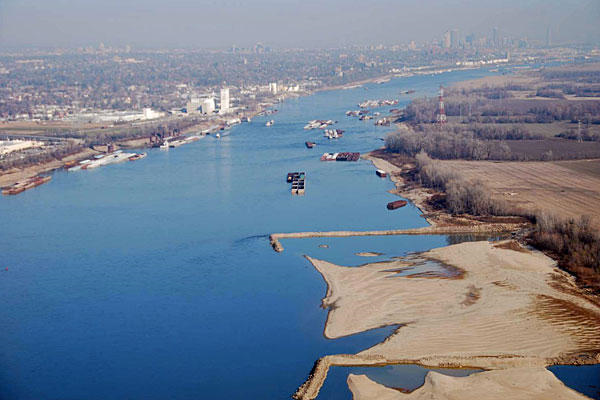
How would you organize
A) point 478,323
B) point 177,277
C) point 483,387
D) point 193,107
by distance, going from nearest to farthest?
point 483,387 < point 478,323 < point 177,277 < point 193,107

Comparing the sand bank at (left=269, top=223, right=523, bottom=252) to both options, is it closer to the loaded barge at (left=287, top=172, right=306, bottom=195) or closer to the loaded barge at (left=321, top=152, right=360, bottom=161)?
the loaded barge at (left=287, top=172, right=306, bottom=195)

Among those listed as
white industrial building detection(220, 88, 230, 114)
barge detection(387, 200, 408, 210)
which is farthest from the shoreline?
white industrial building detection(220, 88, 230, 114)

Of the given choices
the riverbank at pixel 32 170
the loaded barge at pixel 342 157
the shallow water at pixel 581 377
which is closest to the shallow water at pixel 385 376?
the shallow water at pixel 581 377

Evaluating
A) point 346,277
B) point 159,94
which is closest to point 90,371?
point 346,277

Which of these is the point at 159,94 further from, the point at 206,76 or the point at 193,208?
the point at 193,208

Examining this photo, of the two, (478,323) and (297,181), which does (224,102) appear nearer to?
(297,181)

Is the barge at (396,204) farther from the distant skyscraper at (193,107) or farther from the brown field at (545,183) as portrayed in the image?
the distant skyscraper at (193,107)

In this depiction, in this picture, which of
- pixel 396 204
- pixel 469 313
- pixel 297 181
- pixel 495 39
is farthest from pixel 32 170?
pixel 495 39

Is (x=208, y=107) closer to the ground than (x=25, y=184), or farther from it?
farther from it
